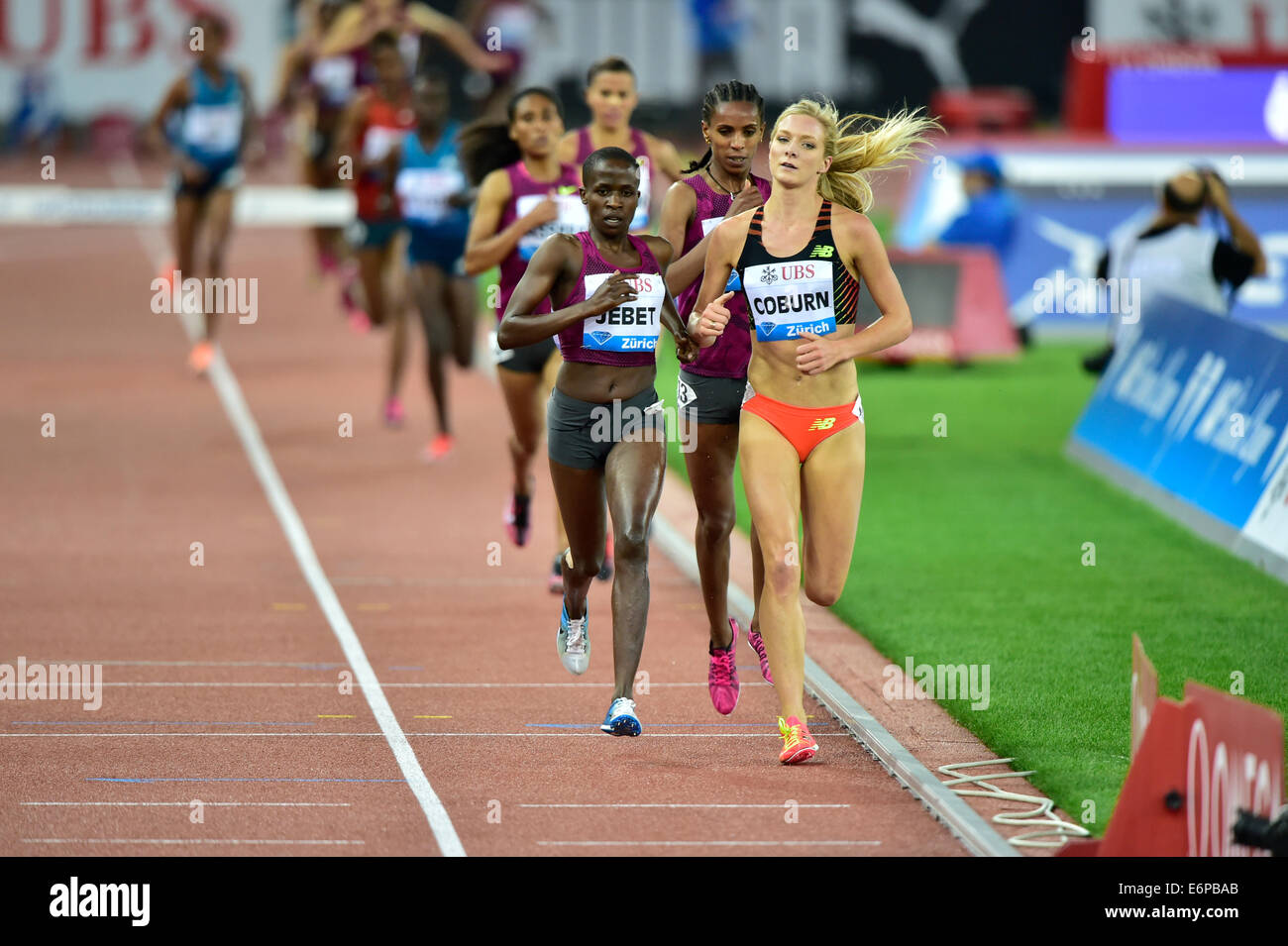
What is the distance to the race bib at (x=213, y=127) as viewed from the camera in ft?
59.7

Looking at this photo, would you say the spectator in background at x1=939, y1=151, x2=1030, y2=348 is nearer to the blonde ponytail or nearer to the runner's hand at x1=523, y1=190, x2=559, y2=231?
the runner's hand at x1=523, y1=190, x2=559, y2=231

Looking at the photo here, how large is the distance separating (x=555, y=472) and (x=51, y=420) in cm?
999

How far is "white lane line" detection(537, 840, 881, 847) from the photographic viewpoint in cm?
675

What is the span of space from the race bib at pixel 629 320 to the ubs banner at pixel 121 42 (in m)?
33.3

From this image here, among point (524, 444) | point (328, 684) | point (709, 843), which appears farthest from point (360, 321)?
point (709, 843)

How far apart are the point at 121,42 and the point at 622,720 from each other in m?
35.1

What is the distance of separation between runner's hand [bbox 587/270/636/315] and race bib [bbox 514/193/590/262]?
2.88 m

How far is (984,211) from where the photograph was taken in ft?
69.8

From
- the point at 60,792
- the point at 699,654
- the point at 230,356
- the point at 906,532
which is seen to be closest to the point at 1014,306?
the point at 230,356

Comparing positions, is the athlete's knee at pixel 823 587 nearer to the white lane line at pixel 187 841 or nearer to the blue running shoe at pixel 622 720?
the blue running shoe at pixel 622 720

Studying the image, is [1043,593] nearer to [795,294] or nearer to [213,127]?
[795,294]

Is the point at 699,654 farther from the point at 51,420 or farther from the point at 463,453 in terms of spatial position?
the point at 51,420

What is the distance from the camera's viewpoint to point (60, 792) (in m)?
7.41

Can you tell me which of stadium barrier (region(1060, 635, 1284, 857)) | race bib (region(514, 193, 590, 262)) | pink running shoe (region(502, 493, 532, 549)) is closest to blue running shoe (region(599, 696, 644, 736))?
stadium barrier (region(1060, 635, 1284, 857))
